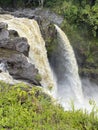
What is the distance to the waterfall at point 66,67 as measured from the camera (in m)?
16.2

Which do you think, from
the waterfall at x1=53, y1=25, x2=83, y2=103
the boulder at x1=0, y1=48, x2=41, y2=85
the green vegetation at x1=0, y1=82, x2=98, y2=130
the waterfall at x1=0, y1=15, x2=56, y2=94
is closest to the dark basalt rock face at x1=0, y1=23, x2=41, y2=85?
the boulder at x1=0, y1=48, x2=41, y2=85

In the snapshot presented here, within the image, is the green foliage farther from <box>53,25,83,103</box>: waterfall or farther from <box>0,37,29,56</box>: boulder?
<box>0,37,29,56</box>: boulder

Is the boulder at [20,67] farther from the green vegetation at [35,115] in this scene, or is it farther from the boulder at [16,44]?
the green vegetation at [35,115]

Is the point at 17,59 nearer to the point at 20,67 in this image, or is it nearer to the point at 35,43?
the point at 20,67

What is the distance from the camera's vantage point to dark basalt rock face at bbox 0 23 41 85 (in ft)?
35.9

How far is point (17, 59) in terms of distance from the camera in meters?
11.1

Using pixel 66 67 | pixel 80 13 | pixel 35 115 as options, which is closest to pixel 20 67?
pixel 66 67

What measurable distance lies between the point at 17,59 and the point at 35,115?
675 centimetres

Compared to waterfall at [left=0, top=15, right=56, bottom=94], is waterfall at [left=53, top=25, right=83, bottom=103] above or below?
below

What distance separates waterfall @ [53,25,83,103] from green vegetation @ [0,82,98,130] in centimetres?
1132

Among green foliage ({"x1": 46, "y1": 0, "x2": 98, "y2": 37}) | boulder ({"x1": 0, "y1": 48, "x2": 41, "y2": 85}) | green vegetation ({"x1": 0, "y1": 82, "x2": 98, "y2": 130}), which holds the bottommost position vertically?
green foliage ({"x1": 46, "y1": 0, "x2": 98, "y2": 37})

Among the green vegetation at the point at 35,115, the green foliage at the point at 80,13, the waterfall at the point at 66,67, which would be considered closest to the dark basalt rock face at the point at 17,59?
the waterfall at the point at 66,67

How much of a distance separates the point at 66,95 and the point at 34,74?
5.00 m

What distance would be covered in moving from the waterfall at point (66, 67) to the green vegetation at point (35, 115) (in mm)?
11322
